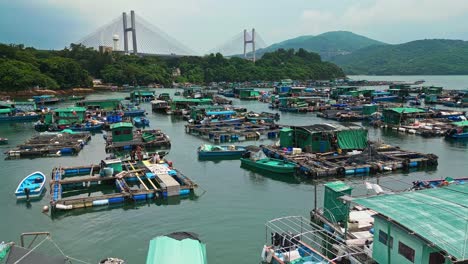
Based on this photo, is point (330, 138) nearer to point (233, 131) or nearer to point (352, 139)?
point (352, 139)

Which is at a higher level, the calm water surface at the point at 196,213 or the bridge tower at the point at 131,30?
the bridge tower at the point at 131,30

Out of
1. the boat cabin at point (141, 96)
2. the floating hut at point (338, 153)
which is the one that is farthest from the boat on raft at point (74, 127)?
the boat cabin at point (141, 96)

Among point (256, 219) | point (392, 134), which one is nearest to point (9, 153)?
point (256, 219)

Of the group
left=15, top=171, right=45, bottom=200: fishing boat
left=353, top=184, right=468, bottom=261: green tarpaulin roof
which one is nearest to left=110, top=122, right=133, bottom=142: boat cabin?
left=15, top=171, right=45, bottom=200: fishing boat

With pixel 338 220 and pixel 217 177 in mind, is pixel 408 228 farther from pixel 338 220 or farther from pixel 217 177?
pixel 217 177

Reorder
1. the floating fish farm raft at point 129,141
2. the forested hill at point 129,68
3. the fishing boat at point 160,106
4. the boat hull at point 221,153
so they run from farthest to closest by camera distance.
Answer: the forested hill at point 129,68 → the fishing boat at point 160,106 → the floating fish farm raft at point 129,141 → the boat hull at point 221,153

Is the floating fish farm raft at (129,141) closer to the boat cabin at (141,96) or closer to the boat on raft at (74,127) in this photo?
the boat on raft at (74,127)
